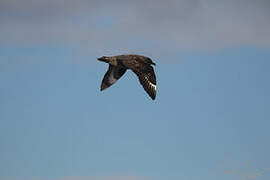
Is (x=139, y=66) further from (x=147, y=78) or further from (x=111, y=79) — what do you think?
(x=111, y=79)

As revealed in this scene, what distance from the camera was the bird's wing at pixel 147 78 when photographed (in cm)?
4980

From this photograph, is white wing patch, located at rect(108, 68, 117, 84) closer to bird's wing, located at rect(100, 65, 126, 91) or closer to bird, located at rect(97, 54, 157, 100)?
bird's wing, located at rect(100, 65, 126, 91)

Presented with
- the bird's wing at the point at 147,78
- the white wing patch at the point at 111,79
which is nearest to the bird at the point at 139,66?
the bird's wing at the point at 147,78

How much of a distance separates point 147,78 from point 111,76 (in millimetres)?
4267

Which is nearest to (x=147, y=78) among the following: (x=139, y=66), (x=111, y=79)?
(x=139, y=66)

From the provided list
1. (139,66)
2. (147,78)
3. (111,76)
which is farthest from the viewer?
(111,76)

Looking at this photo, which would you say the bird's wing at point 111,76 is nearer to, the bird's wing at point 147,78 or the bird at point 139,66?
the bird at point 139,66

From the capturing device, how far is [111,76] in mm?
53594

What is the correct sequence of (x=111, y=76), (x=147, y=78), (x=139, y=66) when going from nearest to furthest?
(x=147, y=78) → (x=139, y=66) → (x=111, y=76)

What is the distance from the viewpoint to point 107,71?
5372cm

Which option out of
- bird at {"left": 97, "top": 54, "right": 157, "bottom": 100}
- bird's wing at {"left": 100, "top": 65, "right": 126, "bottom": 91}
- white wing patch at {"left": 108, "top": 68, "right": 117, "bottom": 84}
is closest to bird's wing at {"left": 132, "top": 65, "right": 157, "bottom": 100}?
bird at {"left": 97, "top": 54, "right": 157, "bottom": 100}

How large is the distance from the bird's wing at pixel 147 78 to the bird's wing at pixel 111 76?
312cm

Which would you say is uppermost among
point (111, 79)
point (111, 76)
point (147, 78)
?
point (111, 76)

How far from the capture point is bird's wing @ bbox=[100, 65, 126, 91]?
53.5 metres
